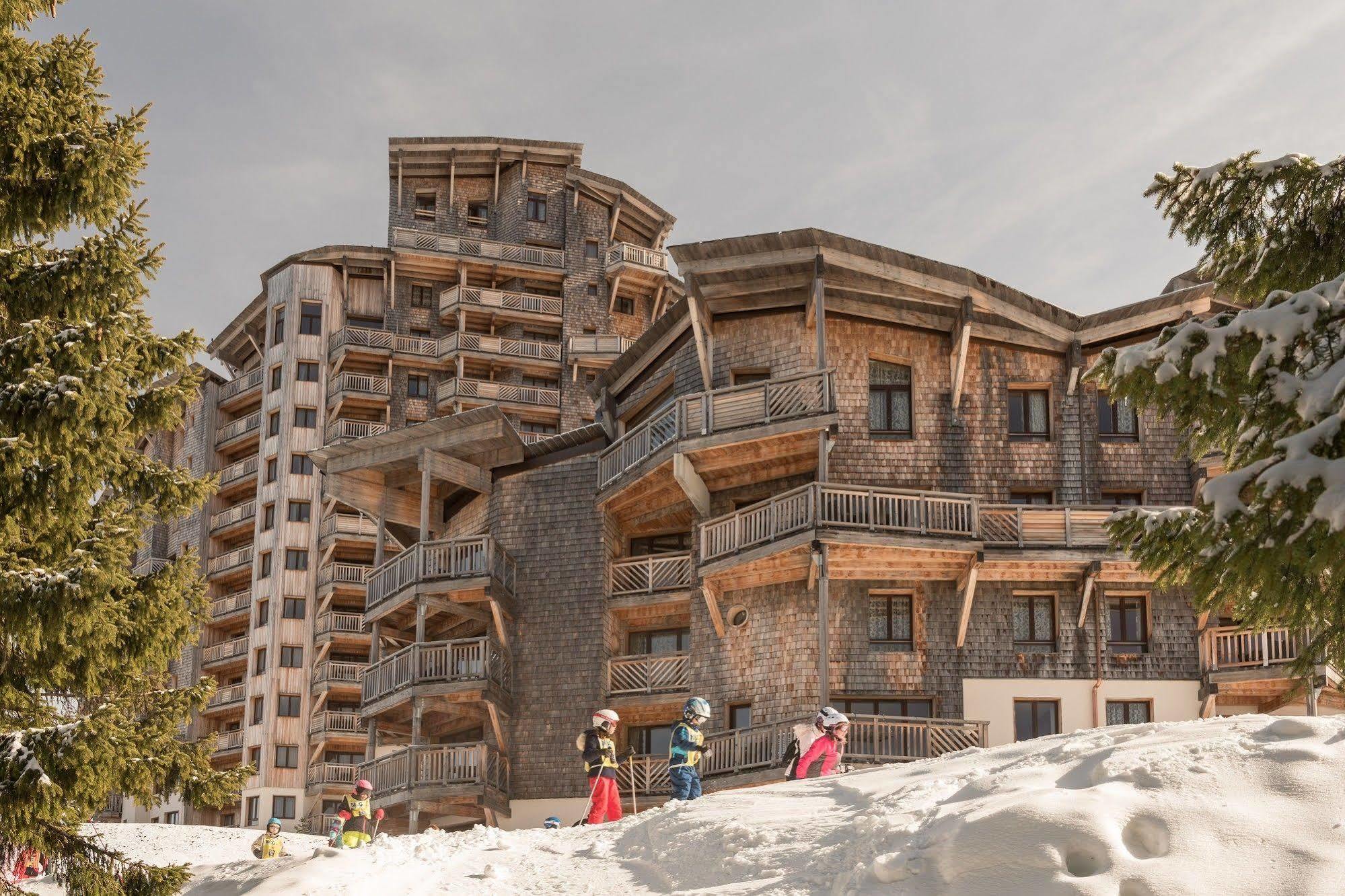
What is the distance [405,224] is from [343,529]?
47.3 feet

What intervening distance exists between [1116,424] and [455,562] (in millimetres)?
16485

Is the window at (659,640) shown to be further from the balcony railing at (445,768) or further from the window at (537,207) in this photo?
the window at (537,207)

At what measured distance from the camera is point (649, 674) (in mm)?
36906

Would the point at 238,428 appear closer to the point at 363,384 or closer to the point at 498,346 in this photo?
the point at 363,384

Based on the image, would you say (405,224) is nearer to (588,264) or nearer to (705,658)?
(588,264)

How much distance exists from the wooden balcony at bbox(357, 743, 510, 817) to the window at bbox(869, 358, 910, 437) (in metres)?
12.2

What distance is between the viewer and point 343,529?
63531 millimetres

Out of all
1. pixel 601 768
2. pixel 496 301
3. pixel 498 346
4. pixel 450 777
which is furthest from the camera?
pixel 496 301

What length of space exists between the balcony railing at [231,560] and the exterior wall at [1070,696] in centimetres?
4215

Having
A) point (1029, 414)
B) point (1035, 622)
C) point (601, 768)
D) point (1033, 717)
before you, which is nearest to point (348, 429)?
point (1029, 414)

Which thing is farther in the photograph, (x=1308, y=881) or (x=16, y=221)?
(x=16, y=221)

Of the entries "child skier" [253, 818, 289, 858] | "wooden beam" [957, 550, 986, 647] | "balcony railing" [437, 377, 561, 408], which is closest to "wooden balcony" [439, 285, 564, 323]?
"balcony railing" [437, 377, 561, 408]

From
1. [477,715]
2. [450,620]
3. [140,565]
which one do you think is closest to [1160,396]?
[477,715]

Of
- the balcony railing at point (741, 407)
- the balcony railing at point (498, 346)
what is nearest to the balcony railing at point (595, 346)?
the balcony railing at point (498, 346)
